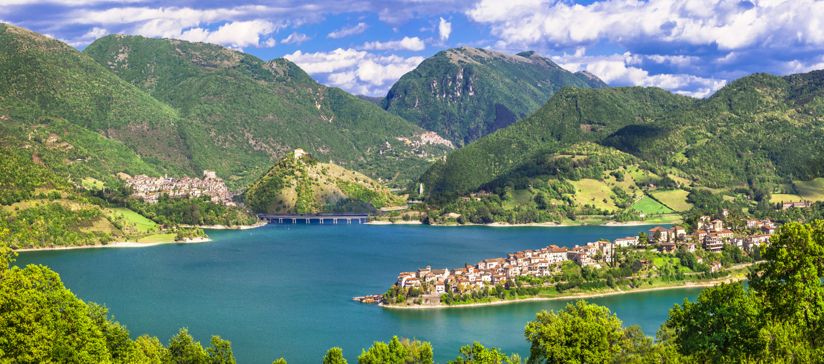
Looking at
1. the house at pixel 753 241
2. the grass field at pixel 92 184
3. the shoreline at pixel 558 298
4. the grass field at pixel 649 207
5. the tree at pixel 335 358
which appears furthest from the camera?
the grass field at pixel 649 207

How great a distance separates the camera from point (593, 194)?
171 m

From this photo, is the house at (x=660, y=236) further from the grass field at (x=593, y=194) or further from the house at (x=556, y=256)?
the grass field at (x=593, y=194)

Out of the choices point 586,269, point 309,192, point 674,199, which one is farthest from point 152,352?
point 309,192

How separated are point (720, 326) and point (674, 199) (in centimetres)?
13559

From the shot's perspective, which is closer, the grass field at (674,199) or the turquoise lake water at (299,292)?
the turquoise lake water at (299,292)

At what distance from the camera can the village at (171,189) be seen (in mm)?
164750

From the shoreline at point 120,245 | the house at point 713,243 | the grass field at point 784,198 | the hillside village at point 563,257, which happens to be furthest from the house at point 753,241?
the shoreline at point 120,245

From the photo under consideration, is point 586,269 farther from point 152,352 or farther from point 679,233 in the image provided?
point 152,352

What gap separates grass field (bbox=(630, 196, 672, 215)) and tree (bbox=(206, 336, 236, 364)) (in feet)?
414

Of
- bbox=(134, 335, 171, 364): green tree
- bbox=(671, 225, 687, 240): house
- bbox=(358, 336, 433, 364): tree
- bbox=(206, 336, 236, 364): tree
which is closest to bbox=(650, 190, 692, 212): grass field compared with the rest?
bbox=(671, 225, 687, 240): house

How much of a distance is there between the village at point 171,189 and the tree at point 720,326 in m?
130

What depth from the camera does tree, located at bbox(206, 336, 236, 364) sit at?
44469 millimetres

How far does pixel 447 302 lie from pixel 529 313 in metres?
7.60

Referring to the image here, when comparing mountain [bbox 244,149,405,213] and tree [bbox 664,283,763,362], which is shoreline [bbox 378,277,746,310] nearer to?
tree [bbox 664,283,763,362]
